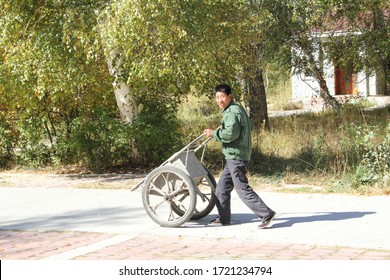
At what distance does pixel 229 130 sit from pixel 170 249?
1.69 meters

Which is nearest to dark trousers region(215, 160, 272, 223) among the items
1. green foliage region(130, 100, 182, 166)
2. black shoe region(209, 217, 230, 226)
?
black shoe region(209, 217, 230, 226)

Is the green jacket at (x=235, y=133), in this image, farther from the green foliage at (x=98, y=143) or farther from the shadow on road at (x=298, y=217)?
the green foliage at (x=98, y=143)

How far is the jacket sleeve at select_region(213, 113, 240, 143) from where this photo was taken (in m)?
9.01

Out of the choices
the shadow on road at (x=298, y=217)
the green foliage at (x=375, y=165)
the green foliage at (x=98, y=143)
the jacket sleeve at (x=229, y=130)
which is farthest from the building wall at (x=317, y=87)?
the jacket sleeve at (x=229, y=130)

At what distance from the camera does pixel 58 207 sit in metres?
11.5

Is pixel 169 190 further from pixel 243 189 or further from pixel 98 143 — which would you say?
pixel 98 143

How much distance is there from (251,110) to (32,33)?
20.9ft

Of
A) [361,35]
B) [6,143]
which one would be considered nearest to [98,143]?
[6,143]

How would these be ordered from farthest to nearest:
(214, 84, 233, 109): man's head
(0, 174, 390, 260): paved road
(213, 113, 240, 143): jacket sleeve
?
(214, 84, 233, 109): man's head, (213, 113, 240, 143): jacket sleeve, (0, 174, 390, 260): paved road

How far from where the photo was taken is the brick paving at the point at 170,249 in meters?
7.68

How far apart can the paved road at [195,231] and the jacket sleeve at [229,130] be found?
1.13 m

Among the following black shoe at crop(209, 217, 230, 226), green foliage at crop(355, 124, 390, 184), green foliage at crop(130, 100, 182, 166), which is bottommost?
black shoe at crop(209, 217, 230, 226)

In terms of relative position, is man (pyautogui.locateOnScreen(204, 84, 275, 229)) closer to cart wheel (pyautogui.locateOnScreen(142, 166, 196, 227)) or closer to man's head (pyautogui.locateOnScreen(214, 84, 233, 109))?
man's head (pyautogui.locateOnScreen(214, 84, 233, 109))

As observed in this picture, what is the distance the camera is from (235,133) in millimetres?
9031
